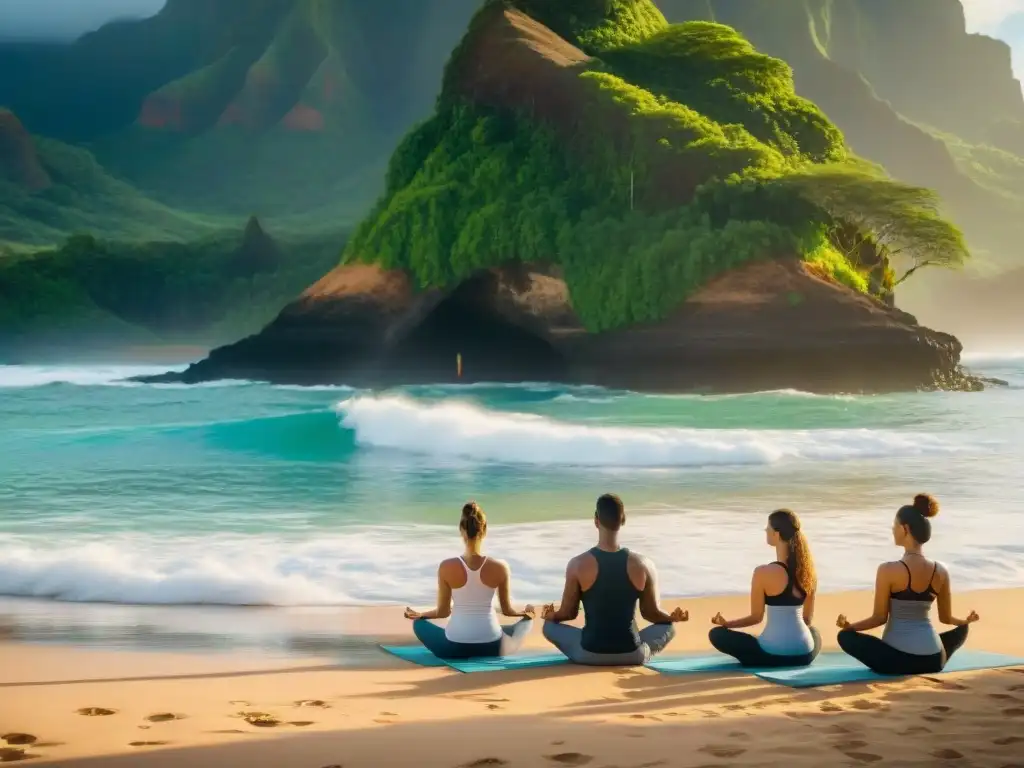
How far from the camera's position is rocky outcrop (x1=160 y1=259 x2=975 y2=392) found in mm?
30469

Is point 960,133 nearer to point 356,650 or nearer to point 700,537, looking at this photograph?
point 700,537

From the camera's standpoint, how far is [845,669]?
5098 millimetres

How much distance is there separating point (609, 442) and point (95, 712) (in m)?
13.8

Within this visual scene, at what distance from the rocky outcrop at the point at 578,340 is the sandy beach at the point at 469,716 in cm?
2603

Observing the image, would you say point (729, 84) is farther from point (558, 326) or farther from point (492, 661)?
point (492, 661)

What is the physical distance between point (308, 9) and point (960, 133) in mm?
34287

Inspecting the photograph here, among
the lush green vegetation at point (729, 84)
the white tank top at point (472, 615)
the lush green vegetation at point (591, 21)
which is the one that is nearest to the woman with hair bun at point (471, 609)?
the white tank top at point (472, 615)

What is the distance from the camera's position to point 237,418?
2591 cm

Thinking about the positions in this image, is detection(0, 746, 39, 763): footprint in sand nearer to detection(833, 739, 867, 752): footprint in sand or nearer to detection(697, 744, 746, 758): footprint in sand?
detection(697, 744, 746, 758): footprint in sand

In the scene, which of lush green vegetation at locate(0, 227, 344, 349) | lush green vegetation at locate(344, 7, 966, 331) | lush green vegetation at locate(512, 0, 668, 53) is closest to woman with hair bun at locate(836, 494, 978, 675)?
lush green vegetation at locate(344, 7, 966, 331)

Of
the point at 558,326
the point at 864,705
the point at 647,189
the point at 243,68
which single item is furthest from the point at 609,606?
the point at 243,68

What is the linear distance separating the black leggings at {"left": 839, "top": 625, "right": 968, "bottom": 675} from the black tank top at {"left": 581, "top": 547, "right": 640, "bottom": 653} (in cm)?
84

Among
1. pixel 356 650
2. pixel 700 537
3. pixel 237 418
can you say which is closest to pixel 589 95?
pixel 237 418

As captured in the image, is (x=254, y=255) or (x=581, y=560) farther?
(x=254, y=255)
